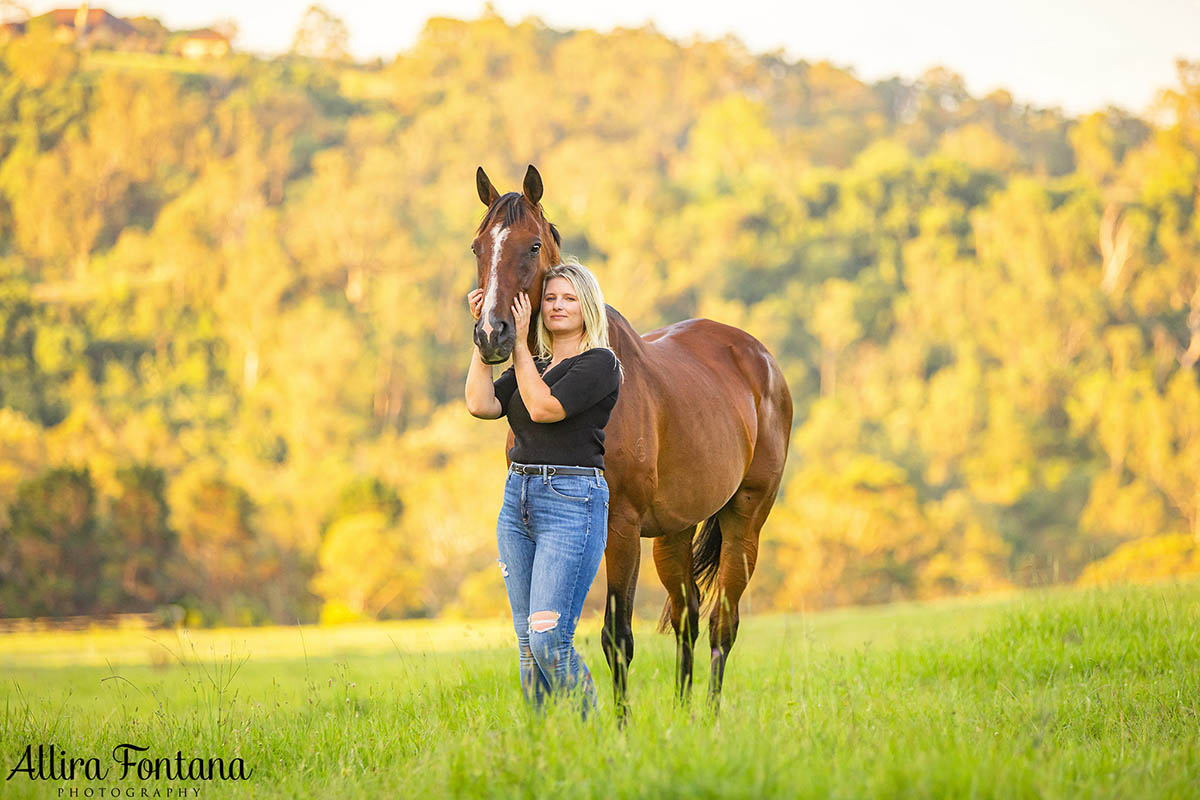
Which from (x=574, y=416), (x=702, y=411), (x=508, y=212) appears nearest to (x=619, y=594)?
(x=574, y=416)

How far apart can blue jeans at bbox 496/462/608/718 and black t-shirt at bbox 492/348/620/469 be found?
82mm

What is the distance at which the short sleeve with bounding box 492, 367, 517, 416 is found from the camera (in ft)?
14.3

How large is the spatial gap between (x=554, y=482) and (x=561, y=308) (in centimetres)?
69

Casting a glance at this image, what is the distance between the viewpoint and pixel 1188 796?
11.5ft

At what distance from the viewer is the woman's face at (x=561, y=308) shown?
14.4 ft

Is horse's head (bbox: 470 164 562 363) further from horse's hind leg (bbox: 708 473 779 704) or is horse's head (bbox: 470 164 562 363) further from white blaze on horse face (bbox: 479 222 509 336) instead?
horse's hind leg (bbox: 708 473 779 704)

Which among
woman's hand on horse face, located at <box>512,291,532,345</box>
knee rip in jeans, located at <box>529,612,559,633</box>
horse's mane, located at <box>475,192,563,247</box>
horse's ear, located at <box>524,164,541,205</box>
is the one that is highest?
horse's ear, located at <box>524,164,541,205</box>

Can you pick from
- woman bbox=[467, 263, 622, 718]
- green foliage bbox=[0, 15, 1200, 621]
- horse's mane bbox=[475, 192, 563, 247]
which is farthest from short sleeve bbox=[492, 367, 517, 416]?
green foliage bbox=[0, 15, 1200, 621]

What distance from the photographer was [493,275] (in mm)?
4230

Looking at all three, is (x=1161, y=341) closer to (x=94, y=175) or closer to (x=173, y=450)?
(x=173, y=450)

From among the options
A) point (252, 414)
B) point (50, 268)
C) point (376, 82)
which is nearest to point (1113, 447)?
point (252, 414)

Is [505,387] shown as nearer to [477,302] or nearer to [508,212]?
[477,302]

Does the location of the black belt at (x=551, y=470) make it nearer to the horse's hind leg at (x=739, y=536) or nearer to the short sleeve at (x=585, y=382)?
the short sleeve at (x=585, y=382)

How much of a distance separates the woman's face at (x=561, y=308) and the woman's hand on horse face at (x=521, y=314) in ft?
0.58
